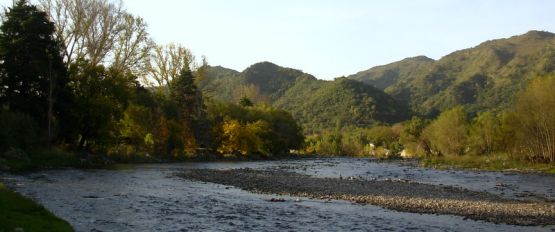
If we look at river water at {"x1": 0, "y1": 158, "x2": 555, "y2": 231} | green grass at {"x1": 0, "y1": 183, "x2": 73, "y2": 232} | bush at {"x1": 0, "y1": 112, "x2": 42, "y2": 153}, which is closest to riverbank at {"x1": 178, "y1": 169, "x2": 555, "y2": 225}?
river water at {"x1": 0, "y1": 158, "x2": 555, "y2": 231}

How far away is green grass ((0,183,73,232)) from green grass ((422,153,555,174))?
56423mm

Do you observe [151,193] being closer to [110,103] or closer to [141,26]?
[110,103]

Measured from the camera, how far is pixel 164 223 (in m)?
20.4

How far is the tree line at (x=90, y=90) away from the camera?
49903 mm

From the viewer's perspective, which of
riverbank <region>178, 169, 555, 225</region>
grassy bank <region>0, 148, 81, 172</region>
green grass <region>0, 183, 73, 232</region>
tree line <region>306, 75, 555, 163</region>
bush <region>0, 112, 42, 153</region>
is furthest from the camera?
tree line <region>306, 75, 555, 163</region>

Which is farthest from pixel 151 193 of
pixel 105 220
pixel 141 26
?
pixel 141 26

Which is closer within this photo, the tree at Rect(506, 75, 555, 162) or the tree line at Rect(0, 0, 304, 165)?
the tree line at Rect(0, 0, 304, 165)

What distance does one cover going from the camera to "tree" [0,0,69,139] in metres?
49.8

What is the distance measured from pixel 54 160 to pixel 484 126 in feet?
235

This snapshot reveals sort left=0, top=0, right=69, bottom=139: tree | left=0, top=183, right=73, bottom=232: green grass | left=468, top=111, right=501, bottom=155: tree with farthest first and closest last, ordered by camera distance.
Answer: left=468, top=111, right=501, bottom=155: tree
left=0, top=0, right=69, bottom=139: tree
left=0, top=183, right=73, bottom=232: green grass

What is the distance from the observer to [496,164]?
69125 mm

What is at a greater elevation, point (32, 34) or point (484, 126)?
point (32, 34)

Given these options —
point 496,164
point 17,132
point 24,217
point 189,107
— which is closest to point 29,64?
point 17,132

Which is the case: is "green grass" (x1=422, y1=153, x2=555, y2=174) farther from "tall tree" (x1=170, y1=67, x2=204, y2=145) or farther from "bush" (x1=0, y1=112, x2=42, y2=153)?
"bush" (x1=0, y1=112, x2=42, y2=153)
